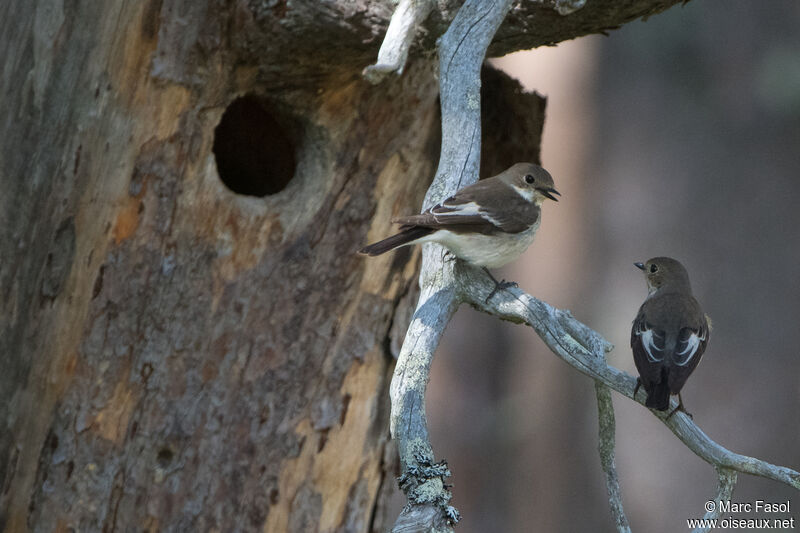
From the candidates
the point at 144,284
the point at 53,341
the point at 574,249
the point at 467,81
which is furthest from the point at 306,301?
the point at 574,249

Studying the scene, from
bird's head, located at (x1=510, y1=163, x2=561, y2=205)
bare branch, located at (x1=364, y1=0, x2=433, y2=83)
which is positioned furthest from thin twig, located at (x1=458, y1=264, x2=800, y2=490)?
bird's head, located at (x1=510, y1=163, x2=561, y2=205)

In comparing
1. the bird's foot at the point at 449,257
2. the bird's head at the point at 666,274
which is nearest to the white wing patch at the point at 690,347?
the bird's head at the point at 666,274

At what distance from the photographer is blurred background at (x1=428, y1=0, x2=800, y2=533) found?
6754 millimetres

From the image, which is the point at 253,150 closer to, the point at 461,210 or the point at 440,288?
the point at 461,210

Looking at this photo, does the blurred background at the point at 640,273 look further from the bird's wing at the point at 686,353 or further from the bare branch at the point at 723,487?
the bare branch at the point at 723,487

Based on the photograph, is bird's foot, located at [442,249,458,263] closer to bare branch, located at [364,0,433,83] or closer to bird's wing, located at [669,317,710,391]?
bare branch, located at [364,0,433,83]

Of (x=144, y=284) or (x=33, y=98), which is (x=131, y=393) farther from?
(x=33, y=98)

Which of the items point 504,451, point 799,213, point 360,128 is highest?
point 799,213

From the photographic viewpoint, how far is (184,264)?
364 cm

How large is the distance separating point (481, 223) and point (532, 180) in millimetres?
748

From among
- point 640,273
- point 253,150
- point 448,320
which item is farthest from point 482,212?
point 640,273

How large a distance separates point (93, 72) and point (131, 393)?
122 centimetres

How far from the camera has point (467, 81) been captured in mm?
3041

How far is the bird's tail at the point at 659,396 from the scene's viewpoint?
108 inches
